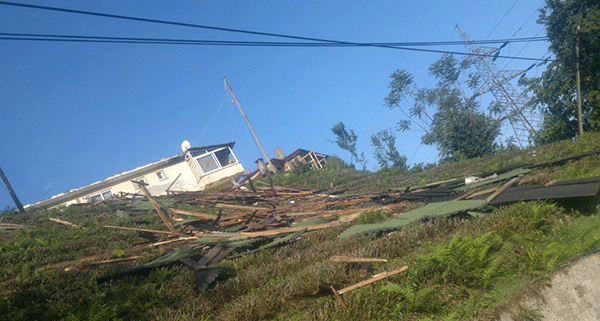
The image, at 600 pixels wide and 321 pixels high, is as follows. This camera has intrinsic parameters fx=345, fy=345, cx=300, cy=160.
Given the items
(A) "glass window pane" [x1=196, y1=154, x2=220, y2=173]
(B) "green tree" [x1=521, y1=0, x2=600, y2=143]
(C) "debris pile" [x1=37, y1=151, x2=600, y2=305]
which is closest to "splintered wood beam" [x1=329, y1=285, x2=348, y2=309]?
(C) "debris pile" [x1=37, y1=151, x2=600, y2=305]

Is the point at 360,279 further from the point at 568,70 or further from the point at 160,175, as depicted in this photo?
the point at 160,175

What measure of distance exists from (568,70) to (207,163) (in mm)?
28927

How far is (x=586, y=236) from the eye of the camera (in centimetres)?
498

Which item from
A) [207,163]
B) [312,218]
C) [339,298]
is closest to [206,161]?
[207,163]

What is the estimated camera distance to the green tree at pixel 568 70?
16297 millimetres

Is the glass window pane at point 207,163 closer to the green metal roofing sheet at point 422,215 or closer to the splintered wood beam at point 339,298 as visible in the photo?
the green metal roofing sheet at point 422,215

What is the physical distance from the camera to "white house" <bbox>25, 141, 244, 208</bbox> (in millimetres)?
32944

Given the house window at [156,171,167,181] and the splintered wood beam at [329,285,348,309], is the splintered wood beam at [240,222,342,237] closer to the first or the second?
the splintered wood beam at [329,285,348,309]

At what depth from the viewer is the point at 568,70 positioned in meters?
18.3

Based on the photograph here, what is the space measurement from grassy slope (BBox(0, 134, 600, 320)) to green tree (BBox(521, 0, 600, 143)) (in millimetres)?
12801

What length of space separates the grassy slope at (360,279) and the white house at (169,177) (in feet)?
84.8

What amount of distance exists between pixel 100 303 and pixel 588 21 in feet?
69.4

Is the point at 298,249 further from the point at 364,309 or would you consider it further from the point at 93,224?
the point at 93,224

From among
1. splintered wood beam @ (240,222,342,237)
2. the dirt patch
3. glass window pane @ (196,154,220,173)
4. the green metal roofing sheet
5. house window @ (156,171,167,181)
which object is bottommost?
the dirt patch
